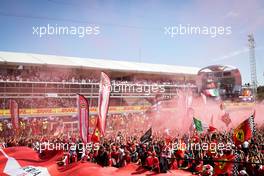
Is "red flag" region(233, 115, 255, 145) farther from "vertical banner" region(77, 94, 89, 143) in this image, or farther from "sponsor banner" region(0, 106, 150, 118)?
"sponsor banner" region(0, 106, 150, 118)

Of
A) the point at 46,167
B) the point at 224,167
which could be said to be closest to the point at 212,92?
the point at 46,167

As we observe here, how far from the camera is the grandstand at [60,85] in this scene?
1912 cm

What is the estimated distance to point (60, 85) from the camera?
2117 cm

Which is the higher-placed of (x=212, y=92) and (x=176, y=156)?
(x=212, y=92)

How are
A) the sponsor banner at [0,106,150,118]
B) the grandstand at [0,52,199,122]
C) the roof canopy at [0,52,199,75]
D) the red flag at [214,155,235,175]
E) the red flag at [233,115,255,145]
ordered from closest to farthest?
the red flag at [214,155,235,175] → the red flag at [233,115,255,145] → the sponsor banner at [0,106,150,118] → the grandstand at [0,52,199,122] → the roof canopy at [0,52,199,75]

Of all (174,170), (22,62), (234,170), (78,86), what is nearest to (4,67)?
(22,62)

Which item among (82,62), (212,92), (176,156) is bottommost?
(176,156)

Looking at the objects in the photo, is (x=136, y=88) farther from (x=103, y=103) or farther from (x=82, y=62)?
(x=103, y=103)

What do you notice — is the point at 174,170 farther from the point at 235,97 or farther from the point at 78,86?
the point at 235,97

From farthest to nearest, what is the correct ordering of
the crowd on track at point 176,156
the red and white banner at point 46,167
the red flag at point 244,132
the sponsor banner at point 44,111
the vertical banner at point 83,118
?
the sponsor banner at point 44,111 < the vertical banner at point 83,118 < the red flag at point 244,132 < the red and white banner at point 46,167 < the crowd on track at point 176,156

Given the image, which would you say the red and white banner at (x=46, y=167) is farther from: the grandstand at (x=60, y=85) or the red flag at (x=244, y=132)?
the grandstand at (x=60, y=85)

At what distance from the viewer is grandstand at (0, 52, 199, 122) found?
19.1m

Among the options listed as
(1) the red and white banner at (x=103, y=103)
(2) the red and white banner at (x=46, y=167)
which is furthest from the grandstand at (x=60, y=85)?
(1) the red and white banner at (x=103, y=103)

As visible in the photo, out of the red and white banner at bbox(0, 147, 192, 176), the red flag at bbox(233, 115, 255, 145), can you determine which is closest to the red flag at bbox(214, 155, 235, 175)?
the red and white banner at bbox(0, 147, 192, 176)
